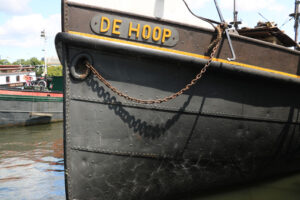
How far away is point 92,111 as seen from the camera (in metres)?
3.40

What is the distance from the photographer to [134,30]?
10.9 feet

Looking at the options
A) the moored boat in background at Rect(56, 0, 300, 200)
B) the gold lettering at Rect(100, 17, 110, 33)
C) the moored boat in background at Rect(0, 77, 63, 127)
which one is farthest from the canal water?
the moored boat in background at Rect(0, 77, 63, 127)

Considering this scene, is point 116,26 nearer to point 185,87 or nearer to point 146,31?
point 146,31

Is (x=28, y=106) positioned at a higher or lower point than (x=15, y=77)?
lower

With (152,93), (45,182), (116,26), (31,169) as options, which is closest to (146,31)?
(116,26)

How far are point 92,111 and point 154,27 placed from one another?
126 centimetres

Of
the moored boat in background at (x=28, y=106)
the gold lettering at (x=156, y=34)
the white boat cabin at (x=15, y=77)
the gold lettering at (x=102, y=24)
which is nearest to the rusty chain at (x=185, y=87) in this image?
the gold lettering at (x=102, y=24)

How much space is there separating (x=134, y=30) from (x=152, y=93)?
79cm

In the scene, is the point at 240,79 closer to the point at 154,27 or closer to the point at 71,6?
the point at 154,27

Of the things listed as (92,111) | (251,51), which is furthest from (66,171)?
(251,51)

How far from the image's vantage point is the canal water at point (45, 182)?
13.9ft

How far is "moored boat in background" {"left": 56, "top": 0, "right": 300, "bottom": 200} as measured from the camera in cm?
332

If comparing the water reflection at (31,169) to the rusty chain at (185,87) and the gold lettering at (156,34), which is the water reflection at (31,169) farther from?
the gold lettering at (156,34)

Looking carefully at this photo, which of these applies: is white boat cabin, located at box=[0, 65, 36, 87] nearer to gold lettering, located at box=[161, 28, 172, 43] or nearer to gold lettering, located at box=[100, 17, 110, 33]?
gold lettering, located at box=[100, 17, 110, 33]
